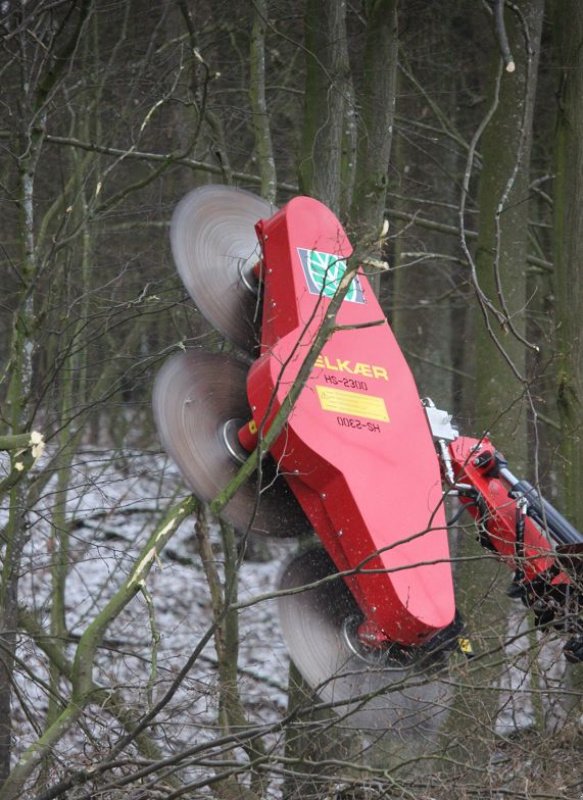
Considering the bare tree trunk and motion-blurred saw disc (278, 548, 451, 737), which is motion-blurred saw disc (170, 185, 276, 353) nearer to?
the bare tree trunk

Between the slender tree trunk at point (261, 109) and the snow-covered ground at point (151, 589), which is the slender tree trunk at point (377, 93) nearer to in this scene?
the slender tree trunk at point (261, 109)

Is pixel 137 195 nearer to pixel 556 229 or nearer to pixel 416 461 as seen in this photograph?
pixel 556 229

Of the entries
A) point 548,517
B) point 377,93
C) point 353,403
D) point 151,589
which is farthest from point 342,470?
point 151,589

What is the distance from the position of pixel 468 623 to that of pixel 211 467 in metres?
1.59

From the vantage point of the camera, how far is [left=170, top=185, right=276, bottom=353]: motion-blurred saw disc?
7.88 m

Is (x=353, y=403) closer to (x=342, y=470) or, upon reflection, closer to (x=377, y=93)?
(x=342, y=470)

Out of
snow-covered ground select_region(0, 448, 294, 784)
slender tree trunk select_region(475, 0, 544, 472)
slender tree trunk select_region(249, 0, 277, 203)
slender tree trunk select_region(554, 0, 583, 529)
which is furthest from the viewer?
snow-covered ground select_region(0, 448, 294, 784)

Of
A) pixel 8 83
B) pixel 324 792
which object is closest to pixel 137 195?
pixel 8 83

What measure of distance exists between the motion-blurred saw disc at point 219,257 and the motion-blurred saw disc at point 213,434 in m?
0.28

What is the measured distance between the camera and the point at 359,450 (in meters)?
7.18

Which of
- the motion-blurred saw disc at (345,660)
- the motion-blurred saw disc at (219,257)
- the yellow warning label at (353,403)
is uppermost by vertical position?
the motion-blurred saw disc at (219,257)

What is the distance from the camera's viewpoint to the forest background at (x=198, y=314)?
6.46 meters

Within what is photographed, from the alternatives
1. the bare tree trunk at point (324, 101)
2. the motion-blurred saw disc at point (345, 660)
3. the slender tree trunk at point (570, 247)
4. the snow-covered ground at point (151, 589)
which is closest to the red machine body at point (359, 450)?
the motion-blurred saw disc at point (345, 660)

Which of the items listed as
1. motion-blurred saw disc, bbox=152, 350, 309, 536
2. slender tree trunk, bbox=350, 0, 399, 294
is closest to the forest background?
slender tree trunk, bbox=350, 0, 399, 294
